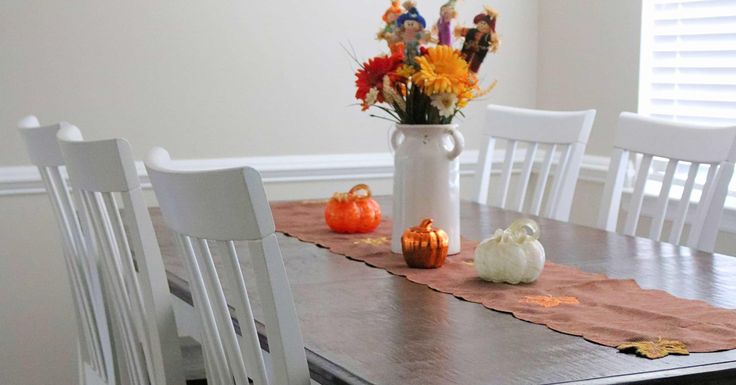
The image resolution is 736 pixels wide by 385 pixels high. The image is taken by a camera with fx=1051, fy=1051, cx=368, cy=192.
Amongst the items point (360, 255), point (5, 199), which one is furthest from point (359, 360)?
point (5, 199)

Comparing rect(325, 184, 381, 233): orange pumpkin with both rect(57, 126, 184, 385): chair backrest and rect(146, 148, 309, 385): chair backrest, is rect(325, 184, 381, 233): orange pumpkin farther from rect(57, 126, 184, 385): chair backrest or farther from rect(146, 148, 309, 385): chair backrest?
rect(146, 148, 309, 385): chair backrest

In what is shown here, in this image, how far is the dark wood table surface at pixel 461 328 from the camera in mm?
1274

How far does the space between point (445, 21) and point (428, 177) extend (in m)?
0.30

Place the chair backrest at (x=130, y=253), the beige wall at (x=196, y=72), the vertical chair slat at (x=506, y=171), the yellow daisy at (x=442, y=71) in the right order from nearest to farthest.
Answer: the chair backrest at (x=130, y=253) < the yellow daisy at (x=442, y=71) < the vertical chair slat at (x=506, y=171) < the beige wall at (x=196, y=72)

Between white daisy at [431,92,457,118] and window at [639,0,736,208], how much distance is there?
1.38 meters

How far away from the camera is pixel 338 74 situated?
363cm

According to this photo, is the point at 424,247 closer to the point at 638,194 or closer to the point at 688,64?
the point at 638,194

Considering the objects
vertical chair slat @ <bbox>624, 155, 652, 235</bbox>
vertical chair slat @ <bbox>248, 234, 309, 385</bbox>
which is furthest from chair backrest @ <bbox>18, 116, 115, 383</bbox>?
vertical chair slat @ <bbox>624, 155, 652, 235</bbox>

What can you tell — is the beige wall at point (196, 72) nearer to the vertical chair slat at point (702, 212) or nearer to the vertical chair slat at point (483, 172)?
the vertical chair slat at point (483, 172)

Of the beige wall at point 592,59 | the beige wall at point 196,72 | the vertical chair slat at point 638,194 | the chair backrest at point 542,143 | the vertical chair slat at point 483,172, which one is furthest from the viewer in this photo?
the beige wall at point 592,59

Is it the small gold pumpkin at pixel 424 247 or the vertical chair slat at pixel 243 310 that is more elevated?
the vertical chair slat at pixel 243 310

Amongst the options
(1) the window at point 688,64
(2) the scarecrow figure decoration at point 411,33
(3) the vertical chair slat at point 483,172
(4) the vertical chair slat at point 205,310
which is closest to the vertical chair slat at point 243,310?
(4) the vertical chair slat at point 205,310

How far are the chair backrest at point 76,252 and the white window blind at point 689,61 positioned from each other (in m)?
1.90

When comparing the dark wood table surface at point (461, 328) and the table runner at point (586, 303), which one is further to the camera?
the table runner at point (586, 303)
